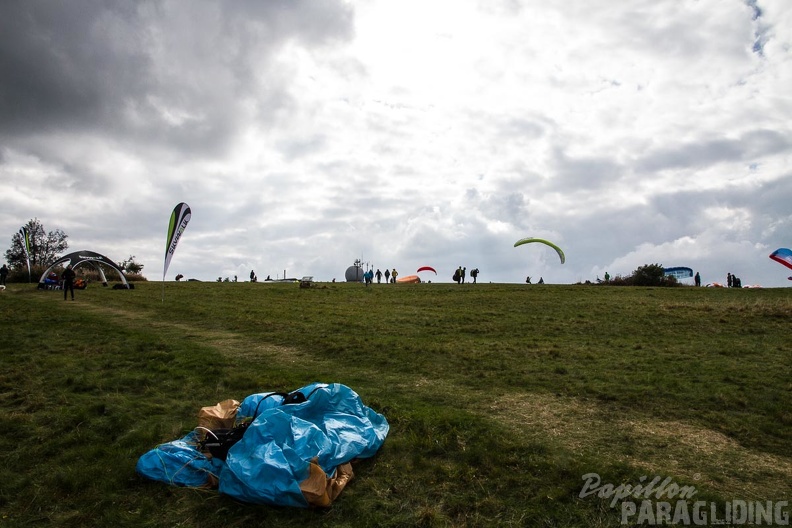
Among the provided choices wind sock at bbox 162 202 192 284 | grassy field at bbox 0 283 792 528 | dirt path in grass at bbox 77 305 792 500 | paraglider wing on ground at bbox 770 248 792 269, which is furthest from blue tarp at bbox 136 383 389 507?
paraglider wing on ground at bbox 770 248 792 269

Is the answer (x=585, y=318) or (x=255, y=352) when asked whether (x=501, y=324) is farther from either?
(x=255, y=352)

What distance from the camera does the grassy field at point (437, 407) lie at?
5.84 meters

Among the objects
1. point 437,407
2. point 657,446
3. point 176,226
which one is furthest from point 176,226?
point 657,446

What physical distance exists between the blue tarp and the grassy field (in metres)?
0.21

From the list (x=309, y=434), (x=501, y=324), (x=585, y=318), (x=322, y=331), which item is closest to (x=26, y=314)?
(x=322, y=331)

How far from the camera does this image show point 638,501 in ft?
18.5

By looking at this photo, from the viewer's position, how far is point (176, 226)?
3028 cm

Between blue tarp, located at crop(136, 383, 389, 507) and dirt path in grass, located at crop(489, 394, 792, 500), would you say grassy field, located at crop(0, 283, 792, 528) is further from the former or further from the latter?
blue tarp, located at crop(136, 383, 389, 507)

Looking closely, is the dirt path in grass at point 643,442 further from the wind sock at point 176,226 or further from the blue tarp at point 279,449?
the wind sock at point 176,226

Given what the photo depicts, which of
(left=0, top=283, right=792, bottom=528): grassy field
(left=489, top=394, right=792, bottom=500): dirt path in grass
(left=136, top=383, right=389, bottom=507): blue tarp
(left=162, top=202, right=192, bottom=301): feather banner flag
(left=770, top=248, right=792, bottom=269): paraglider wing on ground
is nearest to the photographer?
(left=136, top=383, right=389, bottom=507): blue tarp

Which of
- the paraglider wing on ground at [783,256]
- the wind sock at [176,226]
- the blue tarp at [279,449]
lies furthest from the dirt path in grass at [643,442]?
the paraglider wing on ground at [783,256]

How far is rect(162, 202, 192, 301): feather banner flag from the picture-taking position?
30.3 meters

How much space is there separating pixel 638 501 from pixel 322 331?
1377 cm

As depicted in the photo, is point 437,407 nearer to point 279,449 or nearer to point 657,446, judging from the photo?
point 657,446
